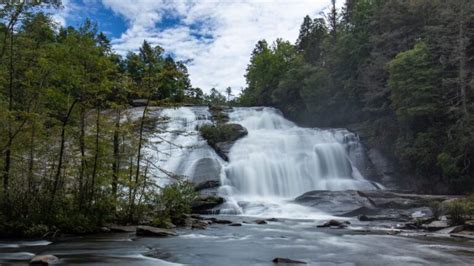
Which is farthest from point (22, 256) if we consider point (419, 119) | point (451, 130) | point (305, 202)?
point (419, 119)

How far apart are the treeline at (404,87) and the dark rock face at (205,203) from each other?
15.6 m

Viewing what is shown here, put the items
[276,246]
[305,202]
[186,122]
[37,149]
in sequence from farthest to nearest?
1. [186,122]
2. [305,202]
3. [37,149]
4. [276,246]

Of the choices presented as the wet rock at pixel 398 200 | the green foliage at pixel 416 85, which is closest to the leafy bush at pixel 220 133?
the green foliage at pixel 416 85

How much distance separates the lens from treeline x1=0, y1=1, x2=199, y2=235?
48.6ft

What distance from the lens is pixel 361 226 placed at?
21031 mm

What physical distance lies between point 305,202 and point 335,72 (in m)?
22.7

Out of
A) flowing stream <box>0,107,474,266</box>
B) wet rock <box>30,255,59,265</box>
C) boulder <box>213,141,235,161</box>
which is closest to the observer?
wet rock <box>30,255,59,265</box>

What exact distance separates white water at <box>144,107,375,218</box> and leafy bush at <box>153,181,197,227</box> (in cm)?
750

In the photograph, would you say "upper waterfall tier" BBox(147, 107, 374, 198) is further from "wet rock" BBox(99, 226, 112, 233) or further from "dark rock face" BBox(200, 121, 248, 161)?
"wet rock" BBox(99, 226, 112, 233)

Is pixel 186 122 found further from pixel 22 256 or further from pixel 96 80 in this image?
pixel 22 256

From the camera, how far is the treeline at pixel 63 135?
14.8 metres

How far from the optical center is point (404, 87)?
33375 mm

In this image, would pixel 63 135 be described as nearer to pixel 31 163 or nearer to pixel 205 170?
pixel 31 163

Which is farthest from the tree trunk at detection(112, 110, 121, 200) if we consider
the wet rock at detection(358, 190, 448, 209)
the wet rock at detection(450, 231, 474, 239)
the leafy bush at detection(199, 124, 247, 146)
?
the leafy bush at detection(199, 124, 247, 146)
